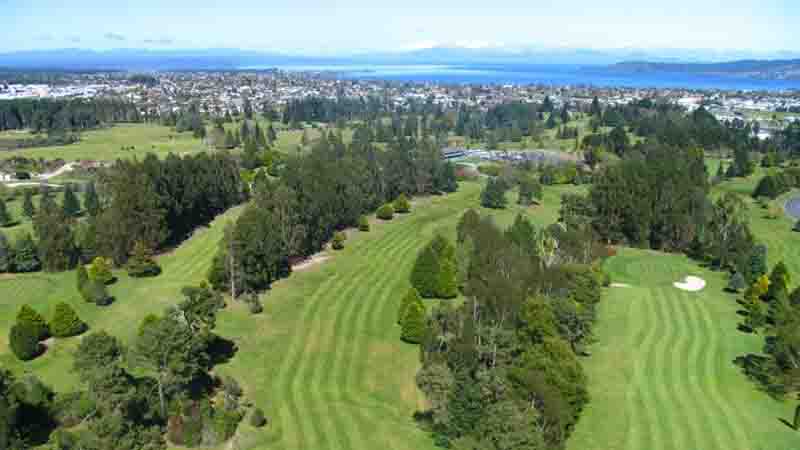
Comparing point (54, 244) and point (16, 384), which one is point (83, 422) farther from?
point (54, 244)

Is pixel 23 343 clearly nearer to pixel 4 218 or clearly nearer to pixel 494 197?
pixel 4 218

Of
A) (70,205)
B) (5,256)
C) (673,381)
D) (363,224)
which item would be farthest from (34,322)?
(673,381)

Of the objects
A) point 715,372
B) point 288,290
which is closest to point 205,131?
point 288,290

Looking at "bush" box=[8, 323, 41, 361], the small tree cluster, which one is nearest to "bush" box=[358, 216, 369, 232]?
the small tree cluster

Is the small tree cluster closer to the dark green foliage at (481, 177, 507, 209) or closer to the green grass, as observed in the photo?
the dark green foliage at (481, 177, 507, 209)

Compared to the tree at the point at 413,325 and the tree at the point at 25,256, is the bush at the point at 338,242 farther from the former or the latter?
the tree at the point at 25,256

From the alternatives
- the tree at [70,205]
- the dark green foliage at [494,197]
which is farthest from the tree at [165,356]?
the dark green foliage at [494,197]
